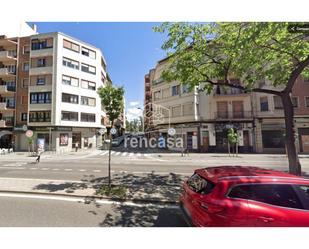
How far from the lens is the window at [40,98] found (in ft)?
93.7

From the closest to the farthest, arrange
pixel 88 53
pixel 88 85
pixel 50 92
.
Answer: pixel 50 92, pixel 88 85, pixel 88 53

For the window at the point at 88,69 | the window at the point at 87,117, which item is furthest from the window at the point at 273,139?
the window at the point at 88,69

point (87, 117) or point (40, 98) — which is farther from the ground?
point (40, 98)

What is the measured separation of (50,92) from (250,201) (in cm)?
3104

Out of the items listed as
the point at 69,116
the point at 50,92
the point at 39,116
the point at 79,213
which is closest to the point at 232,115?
the point at 69,116

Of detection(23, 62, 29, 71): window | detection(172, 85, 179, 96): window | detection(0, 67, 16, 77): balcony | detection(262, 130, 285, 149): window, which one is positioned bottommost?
detection(262, 130, 285, 149): window

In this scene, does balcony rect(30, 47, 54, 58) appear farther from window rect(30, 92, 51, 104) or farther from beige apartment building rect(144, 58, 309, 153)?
beige apartment building rect(144, 58, 309, 153)

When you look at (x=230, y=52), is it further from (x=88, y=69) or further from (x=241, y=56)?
(x=88, y=69)

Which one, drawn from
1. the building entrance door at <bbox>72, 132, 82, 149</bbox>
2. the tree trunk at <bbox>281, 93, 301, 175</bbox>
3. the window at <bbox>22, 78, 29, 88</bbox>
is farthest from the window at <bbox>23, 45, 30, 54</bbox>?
the tree trunk at <bbox>281, 93, 301, 175</bbox>

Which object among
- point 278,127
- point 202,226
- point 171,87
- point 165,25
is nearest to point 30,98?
point 171,87

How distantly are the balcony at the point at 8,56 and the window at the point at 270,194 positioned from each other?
36911 mm

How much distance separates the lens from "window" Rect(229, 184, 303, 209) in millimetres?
3227

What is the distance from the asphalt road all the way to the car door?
1.86 m

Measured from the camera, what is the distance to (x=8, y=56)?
1160 inches
